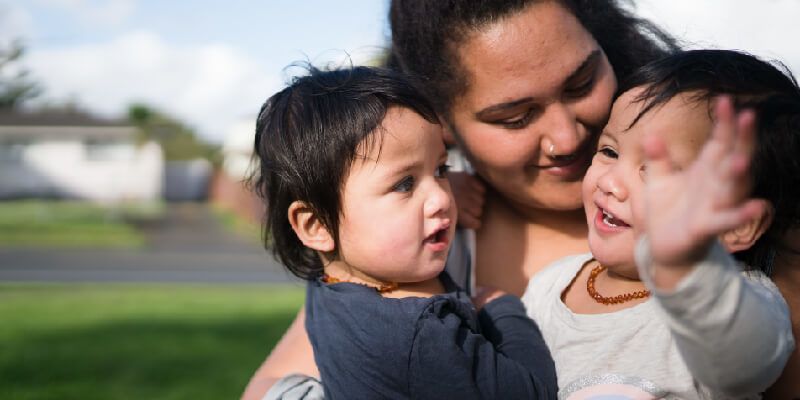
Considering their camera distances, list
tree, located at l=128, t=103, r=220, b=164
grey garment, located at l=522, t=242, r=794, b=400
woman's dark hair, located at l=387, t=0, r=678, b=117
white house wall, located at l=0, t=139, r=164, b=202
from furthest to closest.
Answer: tree, located at l=128, t=103, r=220, b=164 < white house wall, located at l=0, t=139, r=164, b=202 < woman's dark hair, located at l=387, t=0, r=678, b=117 < grey garment, located at l=522, t=242, r=794, b=400

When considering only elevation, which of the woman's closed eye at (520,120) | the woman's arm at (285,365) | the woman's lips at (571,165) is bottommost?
the woman's arm at (285,365)

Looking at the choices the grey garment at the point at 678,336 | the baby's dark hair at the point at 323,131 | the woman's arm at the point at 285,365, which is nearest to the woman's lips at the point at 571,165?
the grey garment at the point at 678,336

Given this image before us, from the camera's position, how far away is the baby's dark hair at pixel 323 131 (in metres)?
1.98

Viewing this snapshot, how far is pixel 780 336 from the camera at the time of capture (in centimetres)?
143

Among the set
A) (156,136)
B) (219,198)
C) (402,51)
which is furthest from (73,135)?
(402,51)

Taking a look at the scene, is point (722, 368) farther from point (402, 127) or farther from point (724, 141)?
point (402, 127)

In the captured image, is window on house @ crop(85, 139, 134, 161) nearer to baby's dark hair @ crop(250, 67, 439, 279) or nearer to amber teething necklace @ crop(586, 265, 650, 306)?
baby's dark hair @ crop(250, 67, 439, 279)

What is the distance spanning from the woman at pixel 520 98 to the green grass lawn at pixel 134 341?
13.0ft

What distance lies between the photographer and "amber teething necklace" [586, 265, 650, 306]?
1.81m

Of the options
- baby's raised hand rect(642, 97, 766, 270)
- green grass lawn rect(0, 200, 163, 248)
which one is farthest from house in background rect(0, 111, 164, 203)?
baby's raised hand rect(642, 97, 766, 270)

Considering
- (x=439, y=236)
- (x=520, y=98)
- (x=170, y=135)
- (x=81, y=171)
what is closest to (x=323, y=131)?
(x=439, y=236)

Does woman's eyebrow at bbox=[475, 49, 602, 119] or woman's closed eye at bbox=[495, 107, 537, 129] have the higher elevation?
woman's eyebrow at bbox=[475, 49, 602, 119]

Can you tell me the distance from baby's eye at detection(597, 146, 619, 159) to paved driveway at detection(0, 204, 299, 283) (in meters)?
12.2

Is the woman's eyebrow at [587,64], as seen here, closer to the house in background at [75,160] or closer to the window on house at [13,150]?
the house in background at [75,160]
